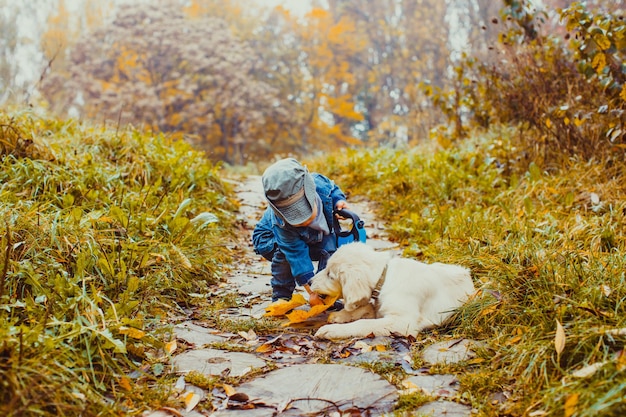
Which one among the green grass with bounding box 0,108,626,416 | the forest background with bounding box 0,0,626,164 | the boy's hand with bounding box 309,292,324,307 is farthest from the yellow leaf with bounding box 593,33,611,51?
the boy's hand with bounding box 309,292,324,307

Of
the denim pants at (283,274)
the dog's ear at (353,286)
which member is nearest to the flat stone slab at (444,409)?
the dog's ear at (353,286)

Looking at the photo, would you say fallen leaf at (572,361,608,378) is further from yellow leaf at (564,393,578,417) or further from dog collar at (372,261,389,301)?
dog collar at (372,261,389,301)

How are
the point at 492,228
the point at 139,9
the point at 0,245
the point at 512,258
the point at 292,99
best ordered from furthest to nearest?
1. the point at 292,99
2. the point at 139,9
3. the point at 492,228
4. the point at 512,258
5. the point at 0,245

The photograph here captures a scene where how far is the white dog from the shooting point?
3420mm

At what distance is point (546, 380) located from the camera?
2.29m

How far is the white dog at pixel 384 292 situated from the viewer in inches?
135

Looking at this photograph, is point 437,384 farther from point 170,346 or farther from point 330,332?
point 170,346

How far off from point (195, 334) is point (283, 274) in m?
1.03

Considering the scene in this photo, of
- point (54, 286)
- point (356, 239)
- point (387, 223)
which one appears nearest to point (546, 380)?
point (356, 239)

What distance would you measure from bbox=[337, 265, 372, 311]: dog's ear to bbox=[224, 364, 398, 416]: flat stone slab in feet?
2.08

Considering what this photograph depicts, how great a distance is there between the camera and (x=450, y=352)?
3037 mm

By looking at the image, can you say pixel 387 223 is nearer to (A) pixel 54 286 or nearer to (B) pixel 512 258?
(B) pixel 512 258

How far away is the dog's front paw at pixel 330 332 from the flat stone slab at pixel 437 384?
71 cm

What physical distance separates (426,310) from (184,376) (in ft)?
5.31
